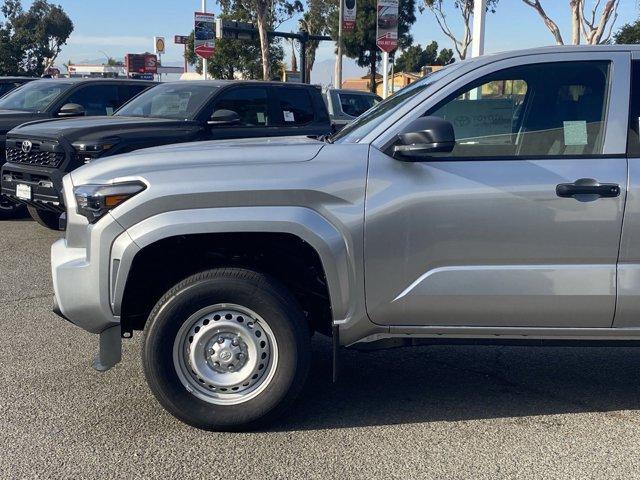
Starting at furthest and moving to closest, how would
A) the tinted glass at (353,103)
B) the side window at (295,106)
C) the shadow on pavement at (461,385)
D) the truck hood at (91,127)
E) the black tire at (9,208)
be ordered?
the tinted glass at (353,103), the black tire at (9,208), the side window at (295,106), the truck hood at (91,127), the shadow on pavement at (461,385)

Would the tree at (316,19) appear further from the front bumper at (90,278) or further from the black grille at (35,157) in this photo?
the front bumper at (90,278)

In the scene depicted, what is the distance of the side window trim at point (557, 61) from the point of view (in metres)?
3.92

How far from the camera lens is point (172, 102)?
31.7 feet

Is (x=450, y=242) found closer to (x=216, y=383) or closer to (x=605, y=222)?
(x=605, y=222)

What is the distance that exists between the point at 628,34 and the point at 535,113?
80.5 feet

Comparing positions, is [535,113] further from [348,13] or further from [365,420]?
[348,13]

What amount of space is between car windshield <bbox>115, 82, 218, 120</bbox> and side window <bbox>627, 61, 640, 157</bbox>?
20.2ft

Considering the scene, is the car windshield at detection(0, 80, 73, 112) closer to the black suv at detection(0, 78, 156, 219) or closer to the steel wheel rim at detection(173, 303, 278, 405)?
the black suv at detection(0, 78, 156, 219)

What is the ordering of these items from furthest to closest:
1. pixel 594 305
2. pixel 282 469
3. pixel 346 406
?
1. pixel 346 406
2. pixel 594 305
3. pixel 282 469

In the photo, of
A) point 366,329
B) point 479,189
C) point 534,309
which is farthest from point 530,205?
point 366,329

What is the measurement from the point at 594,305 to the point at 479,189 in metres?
0.82

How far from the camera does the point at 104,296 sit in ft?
12.8

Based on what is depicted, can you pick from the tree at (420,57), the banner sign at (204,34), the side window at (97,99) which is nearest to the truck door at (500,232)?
the side window at (97,99)

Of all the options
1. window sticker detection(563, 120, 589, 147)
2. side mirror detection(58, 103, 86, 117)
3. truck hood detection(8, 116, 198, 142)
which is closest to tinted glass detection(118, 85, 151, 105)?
side mirror detection(58, 103, 86, 117)
